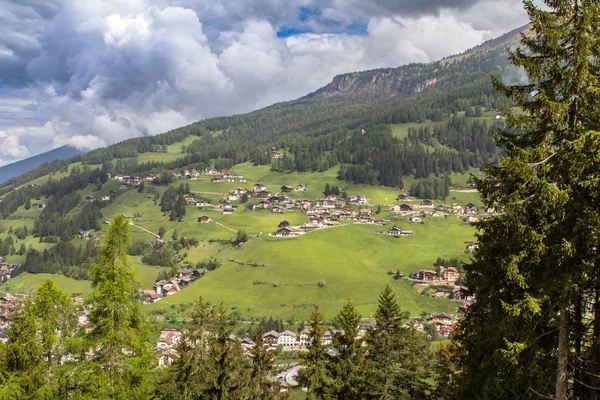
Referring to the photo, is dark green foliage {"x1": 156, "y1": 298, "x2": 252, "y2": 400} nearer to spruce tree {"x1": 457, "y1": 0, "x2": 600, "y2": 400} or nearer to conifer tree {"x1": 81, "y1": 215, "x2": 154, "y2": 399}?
conifer tree {"x1": 81, "y1": 215, "x2": 154, "y2": 399}

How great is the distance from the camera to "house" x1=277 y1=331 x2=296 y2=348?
112 meters

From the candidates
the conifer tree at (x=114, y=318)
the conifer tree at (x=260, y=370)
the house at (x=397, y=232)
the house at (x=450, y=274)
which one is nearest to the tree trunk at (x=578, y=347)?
the conifer tree at (x=114, y=318)

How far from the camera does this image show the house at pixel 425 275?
144 metres

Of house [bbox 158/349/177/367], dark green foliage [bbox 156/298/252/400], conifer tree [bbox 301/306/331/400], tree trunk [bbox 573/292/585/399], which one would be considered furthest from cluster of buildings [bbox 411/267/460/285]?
tree trunk [bbox 573/292/585/399]

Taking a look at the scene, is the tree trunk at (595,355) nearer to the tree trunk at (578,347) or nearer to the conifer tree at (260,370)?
the tree trunk at (578,347)

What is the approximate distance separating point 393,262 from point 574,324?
484 feet

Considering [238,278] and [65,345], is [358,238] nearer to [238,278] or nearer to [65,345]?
[238,278]

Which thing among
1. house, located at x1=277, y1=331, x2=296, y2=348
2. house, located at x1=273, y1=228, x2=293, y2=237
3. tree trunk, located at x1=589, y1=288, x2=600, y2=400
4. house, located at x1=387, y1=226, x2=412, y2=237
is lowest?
house, located at x1=277, y1=331, x2=296, y2=348

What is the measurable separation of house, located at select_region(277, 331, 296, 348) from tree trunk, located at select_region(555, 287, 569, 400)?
10228 cm

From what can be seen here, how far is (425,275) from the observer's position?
144500 millimetres

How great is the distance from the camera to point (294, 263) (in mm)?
154125

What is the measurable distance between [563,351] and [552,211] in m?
4.35

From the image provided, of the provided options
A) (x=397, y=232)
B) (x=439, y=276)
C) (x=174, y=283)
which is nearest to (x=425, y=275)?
(x=439, y=276)

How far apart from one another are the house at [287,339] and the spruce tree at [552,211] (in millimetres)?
100172
